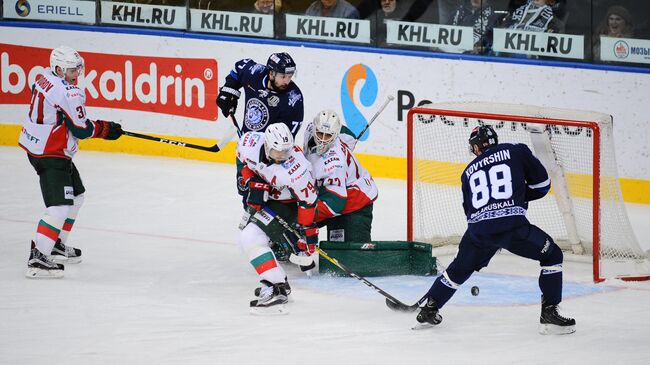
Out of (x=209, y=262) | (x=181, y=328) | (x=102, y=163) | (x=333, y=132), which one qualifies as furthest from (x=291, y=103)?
(x=102, y=163)

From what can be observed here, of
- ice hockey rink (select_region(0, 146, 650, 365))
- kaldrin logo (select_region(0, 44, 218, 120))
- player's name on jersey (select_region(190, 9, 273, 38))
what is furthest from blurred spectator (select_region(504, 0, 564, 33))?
kaldrin logo (select_region(0, 44, 218, 120))

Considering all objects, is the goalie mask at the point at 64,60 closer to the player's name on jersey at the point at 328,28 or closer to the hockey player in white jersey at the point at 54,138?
the hockey player in white jersey at the point at 54,138

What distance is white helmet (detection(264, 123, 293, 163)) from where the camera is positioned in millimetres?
6000

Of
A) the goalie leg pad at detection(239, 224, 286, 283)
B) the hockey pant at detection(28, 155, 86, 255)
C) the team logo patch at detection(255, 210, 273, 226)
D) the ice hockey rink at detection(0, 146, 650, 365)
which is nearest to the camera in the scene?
the ice hockey rink at detection(0, 146, 650, 365)

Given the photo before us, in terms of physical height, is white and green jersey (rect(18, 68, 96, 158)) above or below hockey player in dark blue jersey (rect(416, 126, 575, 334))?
above

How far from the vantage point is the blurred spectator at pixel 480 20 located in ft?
29.8

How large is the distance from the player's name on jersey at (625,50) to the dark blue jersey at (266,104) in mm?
2617

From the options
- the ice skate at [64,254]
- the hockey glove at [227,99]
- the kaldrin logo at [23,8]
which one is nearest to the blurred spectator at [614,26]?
the hockey glove at [227,99]

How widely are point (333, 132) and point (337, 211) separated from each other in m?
0.50

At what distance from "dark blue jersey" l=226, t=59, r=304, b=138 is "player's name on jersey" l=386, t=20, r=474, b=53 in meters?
2.40

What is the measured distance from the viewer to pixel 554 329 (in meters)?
5.66

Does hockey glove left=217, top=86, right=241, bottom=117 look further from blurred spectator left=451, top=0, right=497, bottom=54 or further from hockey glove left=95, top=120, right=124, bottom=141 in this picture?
blurred spectator left=451, top=0, right=497, bottom=54

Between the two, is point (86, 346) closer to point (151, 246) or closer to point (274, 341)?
point (274, 341)

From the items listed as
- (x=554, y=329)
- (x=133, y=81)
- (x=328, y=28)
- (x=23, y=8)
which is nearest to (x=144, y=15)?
(x=133, y=81)
